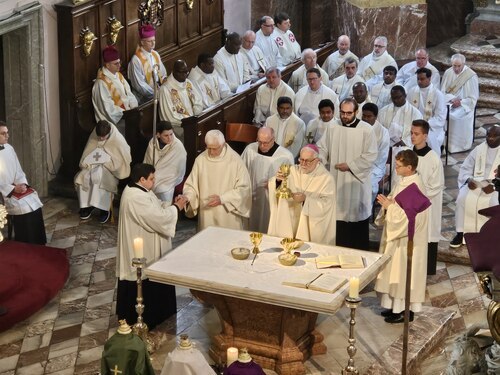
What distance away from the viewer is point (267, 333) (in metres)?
9.16

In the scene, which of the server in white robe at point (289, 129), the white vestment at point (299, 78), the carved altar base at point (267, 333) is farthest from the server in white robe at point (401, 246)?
the white vestment at point (299, 78)

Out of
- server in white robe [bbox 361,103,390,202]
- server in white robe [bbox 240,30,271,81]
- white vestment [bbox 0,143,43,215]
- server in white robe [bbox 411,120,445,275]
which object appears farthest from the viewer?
server in white robe [bbox 240,30,271,81]

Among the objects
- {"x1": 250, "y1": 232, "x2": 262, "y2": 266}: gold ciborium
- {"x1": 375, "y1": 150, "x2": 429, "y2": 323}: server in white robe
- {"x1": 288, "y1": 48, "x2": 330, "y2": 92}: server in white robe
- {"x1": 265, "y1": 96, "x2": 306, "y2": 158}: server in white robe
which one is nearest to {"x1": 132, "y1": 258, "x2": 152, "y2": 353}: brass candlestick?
{"x1": 250, "y1": 232, "x2": 262, "y2": 266}: gold ciborium

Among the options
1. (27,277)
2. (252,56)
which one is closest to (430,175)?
(27,277)

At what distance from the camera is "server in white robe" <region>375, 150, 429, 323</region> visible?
943cm

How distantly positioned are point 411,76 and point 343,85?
1098mm

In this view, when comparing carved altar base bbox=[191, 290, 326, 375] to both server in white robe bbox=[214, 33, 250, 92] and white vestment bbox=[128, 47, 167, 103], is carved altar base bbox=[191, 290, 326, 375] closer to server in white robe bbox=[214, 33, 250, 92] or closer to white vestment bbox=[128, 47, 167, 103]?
white vestment bbox=[128, 47, 167, 103]

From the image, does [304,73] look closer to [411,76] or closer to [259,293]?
[411,76]

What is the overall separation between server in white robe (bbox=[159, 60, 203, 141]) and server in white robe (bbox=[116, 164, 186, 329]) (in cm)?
369

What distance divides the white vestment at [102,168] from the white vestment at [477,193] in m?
3.73

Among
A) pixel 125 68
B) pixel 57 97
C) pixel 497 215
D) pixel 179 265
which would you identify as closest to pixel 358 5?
pixel 125 68

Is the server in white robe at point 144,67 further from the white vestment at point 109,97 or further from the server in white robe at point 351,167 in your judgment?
the server in white robe at point 351,167

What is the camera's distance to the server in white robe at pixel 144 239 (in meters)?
9.51

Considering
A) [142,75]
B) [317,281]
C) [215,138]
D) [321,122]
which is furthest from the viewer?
[142,75]
